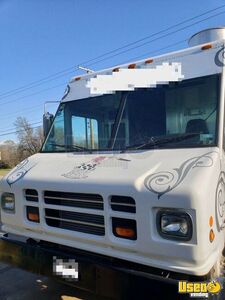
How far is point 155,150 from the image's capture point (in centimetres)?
355

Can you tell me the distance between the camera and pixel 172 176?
294 centimetres

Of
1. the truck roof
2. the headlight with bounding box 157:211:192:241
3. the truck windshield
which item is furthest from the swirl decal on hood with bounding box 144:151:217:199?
the truck roof

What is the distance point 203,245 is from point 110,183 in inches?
38.2

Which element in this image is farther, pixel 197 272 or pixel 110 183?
pixel 110 183

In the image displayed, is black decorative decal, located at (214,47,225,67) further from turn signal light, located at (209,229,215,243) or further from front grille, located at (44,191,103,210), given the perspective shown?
front grille, located at (44,191,103,210)

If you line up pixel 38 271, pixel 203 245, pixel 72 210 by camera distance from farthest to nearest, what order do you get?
pixel 38 271
pixel 72 210
pixel 203 245

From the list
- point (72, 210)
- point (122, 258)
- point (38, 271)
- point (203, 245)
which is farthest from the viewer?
point (38, 271)

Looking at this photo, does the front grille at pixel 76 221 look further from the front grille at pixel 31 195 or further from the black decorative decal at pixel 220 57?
the black decorative decal at pixel 220 57

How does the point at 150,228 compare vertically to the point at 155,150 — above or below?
below

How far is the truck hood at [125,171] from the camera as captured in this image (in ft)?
9.53

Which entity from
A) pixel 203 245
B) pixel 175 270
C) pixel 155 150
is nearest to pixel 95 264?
pixel 175 270

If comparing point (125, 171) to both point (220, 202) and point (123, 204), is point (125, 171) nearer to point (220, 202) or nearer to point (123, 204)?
point (123, 204)

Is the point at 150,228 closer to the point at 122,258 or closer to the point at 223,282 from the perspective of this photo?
the point at 122,258

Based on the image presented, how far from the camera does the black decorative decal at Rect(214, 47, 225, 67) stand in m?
3.62
